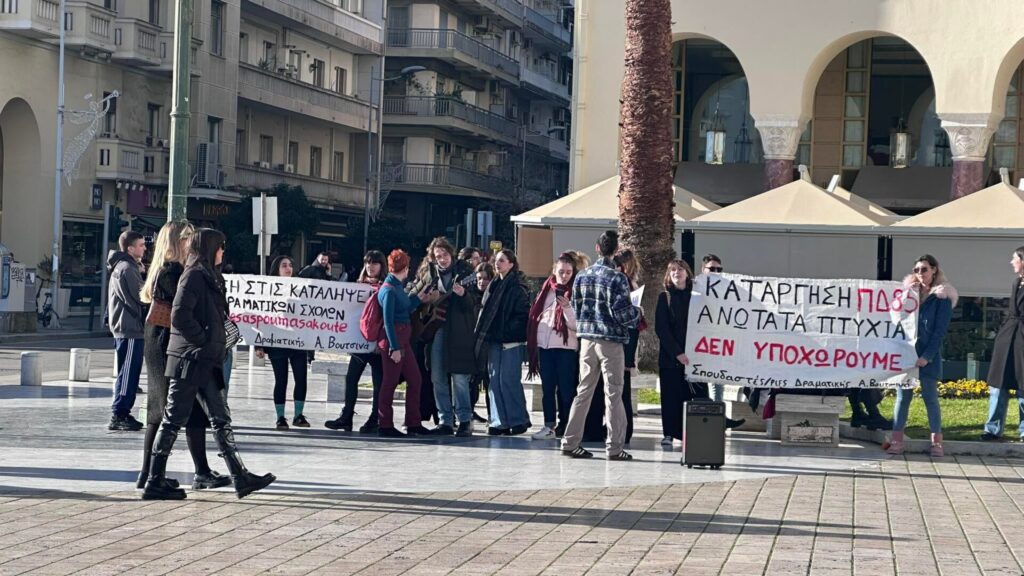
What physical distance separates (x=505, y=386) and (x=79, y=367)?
8.17 metres

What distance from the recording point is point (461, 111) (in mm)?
71188

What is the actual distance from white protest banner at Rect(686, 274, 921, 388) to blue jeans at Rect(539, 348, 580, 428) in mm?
1154

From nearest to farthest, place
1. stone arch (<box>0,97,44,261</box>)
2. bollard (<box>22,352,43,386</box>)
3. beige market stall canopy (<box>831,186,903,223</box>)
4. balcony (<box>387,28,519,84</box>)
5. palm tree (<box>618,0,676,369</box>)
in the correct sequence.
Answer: bollard (<box>22,352,43,386</box>) → palm tree (<box>618,0,676,369</box>) → beige market stall canopy (<box>831,186,903,223</box>) → stone arch (<box>0,97,44,261</box>) → balcony (<box>387,28,519,84</box>)

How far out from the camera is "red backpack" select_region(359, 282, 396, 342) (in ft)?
52.7

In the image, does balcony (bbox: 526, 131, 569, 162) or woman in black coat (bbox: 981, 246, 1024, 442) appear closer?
woman in black coat (bbox: 981, 246, 1024, 442)

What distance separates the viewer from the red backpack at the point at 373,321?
1606 centimetres

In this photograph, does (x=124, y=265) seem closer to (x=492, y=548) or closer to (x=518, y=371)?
(x=518, y=371)

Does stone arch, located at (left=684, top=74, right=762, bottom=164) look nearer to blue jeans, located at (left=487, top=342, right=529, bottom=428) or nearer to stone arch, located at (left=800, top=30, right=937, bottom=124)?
stone arch, located at (left=800, top=30, right=937, bottom=124)

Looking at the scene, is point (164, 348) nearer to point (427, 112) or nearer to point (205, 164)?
point (205, 164)

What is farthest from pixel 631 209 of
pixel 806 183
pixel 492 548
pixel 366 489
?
pixel 492 548

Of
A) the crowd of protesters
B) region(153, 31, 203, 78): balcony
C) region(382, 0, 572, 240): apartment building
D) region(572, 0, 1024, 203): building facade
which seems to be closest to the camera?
the crowd of protesters

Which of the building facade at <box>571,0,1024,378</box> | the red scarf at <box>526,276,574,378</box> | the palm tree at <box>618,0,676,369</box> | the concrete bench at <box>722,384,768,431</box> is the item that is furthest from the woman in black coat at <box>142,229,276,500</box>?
the building facade at <box>571,0,1024,378</box>

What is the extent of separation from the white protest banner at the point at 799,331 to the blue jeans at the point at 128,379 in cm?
533

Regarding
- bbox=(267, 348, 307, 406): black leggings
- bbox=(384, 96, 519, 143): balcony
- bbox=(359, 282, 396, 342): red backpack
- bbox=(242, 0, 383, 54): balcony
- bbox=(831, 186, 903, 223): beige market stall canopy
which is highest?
bbox=(242, 0, 383, 54): balcony
